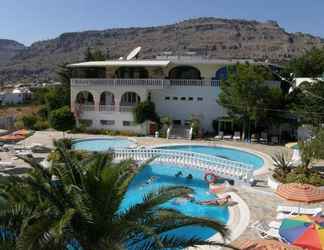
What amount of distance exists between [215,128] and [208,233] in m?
22.5

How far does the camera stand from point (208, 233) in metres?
14.7

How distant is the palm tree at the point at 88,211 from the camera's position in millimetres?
7094

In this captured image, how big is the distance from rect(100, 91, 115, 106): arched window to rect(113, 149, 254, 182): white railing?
53.3ft

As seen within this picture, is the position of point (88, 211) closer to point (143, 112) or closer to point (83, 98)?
point (143, 112)

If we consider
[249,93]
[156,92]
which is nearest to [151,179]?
[249,93]

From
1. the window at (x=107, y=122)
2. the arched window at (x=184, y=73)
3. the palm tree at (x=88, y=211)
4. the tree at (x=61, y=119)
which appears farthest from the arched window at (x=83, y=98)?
the palm tree at (x=88, y=211)

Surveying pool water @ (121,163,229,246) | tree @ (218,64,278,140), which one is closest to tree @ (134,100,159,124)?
tree @ (218,64,278,140)

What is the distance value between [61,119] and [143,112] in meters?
7.46

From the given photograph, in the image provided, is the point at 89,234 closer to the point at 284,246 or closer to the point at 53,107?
the point at 284,246

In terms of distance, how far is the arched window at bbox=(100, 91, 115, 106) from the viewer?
41.4 metres

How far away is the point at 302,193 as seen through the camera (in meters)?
17.3

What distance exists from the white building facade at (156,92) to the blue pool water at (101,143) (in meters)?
3.78

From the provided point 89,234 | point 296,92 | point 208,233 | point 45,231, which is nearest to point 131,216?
point 89,234

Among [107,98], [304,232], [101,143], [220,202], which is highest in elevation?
[107,98]
